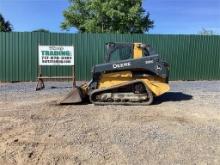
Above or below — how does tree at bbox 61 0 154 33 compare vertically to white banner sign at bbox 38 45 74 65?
above

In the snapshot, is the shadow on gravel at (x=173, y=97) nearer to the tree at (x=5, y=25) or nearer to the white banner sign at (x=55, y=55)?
the white banner sign at (x=55, y=55)

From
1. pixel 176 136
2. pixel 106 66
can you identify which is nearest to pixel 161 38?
pixel 106 66

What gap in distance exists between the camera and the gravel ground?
6.16 meters

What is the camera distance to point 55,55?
15453 millimetres

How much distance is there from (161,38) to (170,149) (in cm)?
1233

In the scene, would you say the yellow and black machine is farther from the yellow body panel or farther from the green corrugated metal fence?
the green corrugated metal fence

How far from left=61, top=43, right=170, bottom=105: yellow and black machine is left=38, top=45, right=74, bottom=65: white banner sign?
4248 mm

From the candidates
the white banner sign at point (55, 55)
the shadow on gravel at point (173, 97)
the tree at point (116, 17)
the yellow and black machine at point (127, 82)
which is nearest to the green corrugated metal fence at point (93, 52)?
the white banner sign at point (55, 55)

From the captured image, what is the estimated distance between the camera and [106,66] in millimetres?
11250

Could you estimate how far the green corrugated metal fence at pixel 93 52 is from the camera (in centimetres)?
1717

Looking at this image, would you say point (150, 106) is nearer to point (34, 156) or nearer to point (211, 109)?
point (211, 109)

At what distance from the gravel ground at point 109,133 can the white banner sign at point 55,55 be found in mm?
3817

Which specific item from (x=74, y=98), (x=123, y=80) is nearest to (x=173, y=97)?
(x=123, y=80)

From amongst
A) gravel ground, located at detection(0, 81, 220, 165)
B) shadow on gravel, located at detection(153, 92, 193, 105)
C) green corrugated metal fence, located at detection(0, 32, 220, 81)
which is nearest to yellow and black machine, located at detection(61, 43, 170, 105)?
gravel ground, located at detection(0, 81, 220, 165)
